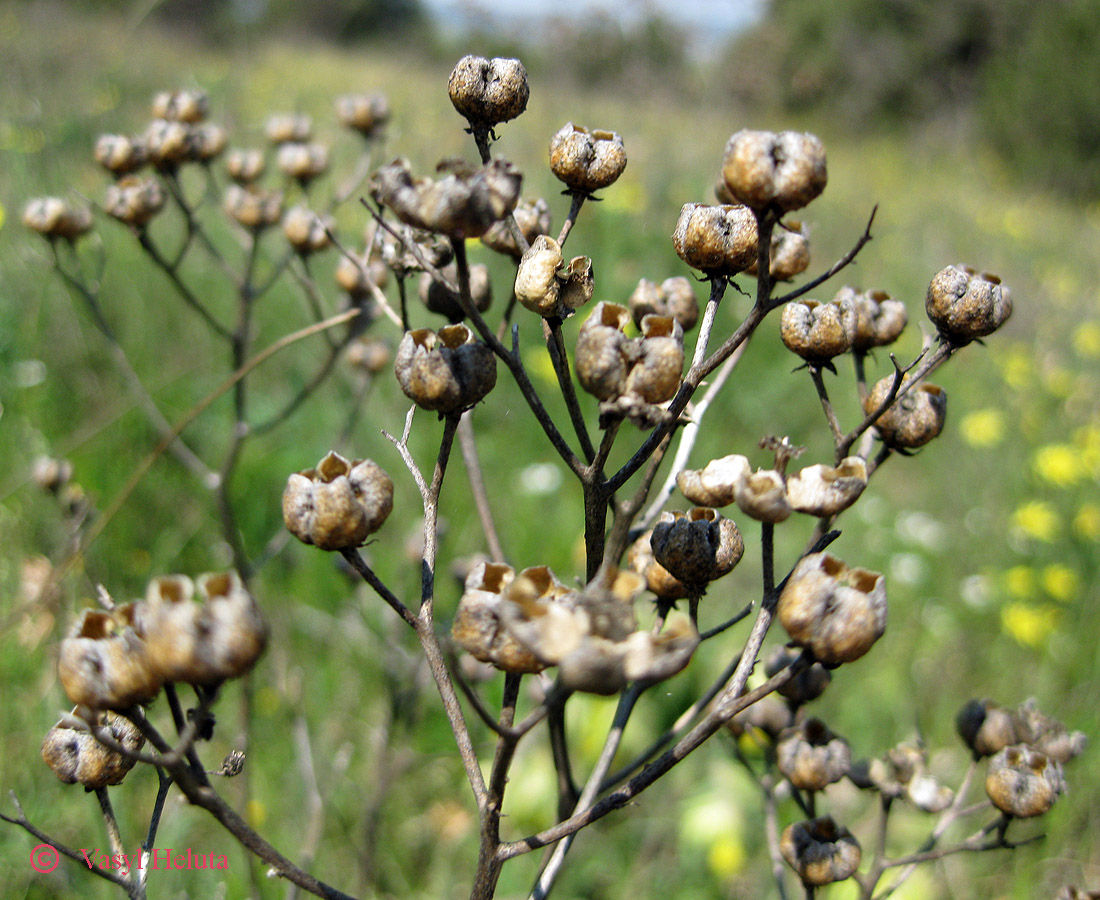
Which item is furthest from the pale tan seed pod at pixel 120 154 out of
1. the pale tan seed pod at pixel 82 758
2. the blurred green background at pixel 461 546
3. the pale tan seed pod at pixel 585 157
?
the pale tan seed pod at pixel 82 758

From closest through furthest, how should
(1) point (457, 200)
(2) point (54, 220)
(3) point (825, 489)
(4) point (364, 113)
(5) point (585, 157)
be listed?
1. (1) point (457, 200)
2. (3) point (825, 489)
3. (5) point (585, 157)
4. (2) point (54, 220)
5. (4) point (364, 113)

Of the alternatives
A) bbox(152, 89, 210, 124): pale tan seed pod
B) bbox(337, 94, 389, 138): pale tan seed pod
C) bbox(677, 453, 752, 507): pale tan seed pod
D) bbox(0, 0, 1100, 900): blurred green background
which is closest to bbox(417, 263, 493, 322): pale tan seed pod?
bbox(677, 453, 752, 507): pale tan seed pod

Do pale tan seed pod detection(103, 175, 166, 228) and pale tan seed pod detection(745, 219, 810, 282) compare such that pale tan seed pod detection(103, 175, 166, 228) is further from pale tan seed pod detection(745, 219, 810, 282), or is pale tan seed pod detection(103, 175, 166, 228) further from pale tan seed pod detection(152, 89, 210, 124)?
pale tan seed pod detection(745, 219, 810, 282)

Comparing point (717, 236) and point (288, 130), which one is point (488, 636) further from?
point (288, 130)

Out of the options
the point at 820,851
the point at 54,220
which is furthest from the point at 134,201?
the point at 820,851

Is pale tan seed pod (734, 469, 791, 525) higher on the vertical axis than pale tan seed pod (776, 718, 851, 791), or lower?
higher

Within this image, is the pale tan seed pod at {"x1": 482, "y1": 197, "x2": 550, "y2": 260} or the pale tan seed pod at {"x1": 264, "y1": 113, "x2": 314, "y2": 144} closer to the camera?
the pale tan seed pod at {"x1": 482, "y1": 197, "x2": 550, "y2": 260}

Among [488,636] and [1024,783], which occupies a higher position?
[488,636]
